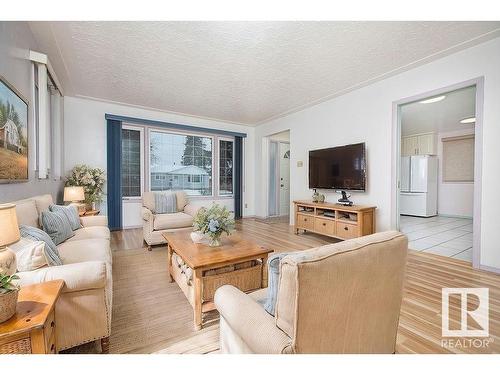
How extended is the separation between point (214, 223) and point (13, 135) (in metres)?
1.89

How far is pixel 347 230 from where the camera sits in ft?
12.0

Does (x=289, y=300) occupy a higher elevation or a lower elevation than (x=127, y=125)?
lower

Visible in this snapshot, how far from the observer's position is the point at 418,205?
6316 mm

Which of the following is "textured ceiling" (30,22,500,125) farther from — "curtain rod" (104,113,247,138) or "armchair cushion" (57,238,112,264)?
"armchair cushion" (57,238,112,264)

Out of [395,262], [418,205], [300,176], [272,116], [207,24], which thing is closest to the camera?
[395,262]

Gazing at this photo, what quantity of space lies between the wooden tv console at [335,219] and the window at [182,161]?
8.65 ft

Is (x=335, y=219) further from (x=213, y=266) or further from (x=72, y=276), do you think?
(x=72, y=276)

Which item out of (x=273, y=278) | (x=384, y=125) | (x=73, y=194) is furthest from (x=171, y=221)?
(x=384, y=125)

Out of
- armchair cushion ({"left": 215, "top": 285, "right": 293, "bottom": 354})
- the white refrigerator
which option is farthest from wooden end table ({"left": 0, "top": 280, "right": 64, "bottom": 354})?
the white refrigerator

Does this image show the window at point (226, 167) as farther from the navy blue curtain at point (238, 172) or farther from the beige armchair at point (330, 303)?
the beige armchair at point (330, 303)
